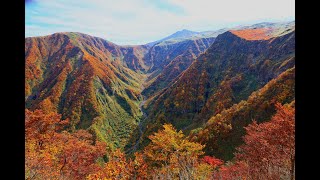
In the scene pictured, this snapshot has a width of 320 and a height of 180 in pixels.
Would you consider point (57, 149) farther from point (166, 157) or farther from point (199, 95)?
point (199, 95)

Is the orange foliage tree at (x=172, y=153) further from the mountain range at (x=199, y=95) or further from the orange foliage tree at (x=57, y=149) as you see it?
the mountain range at (x=199, y=95)

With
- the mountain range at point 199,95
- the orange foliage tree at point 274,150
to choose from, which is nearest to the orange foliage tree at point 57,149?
the orange foliage tree at point 274,150

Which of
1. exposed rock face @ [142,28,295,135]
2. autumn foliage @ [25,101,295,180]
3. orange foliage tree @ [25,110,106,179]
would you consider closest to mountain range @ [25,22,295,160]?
exposed rock face @ [142,28,295,135]

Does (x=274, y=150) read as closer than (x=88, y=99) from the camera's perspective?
Yes

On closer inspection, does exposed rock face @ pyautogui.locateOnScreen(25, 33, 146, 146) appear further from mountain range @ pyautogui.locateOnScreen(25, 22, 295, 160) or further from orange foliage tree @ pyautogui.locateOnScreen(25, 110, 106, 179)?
orange foliage tree @ pyautogui.locateOnScreen(25, 110, 106, 179)

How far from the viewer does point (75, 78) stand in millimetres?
173250

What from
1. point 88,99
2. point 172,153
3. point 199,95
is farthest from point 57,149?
point 88,99

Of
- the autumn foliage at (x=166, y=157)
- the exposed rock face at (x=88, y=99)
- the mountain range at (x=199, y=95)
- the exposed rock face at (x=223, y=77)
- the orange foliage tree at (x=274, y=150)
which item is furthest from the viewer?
the exposed rock face at (x=88, y=99)

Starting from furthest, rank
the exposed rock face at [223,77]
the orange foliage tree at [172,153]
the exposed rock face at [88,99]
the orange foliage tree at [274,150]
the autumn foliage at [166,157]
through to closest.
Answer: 1. the exposed rock face at [88,99]
2. the exposed rock face at [223,77]
3. the orange foliage tree at [172,153]
4. the autumn foliage at [166,157]
5. the orange foliage tree at [274,150]

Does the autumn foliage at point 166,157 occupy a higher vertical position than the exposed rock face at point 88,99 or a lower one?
higher
